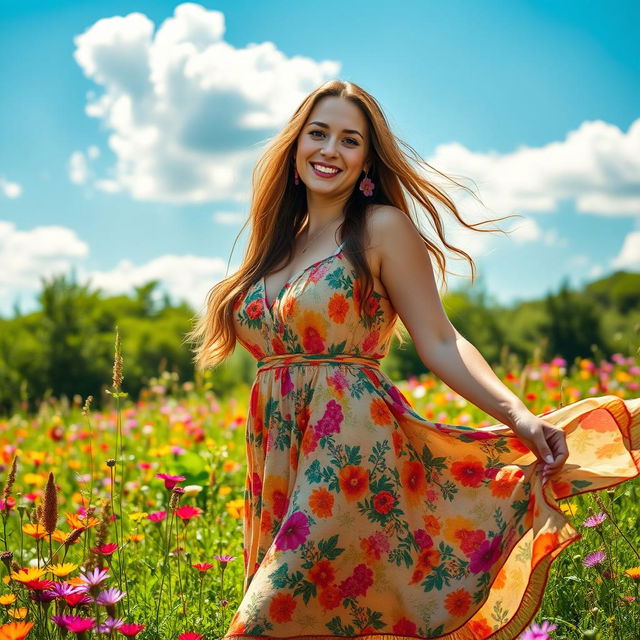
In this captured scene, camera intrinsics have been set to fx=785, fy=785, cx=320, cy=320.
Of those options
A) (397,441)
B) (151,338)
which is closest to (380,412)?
(397,441)

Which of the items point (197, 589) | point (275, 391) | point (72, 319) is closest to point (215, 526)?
point (197, 589)

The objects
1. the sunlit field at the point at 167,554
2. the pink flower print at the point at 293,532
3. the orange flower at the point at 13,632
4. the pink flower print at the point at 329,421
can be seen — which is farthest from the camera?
the pink flower print at the point at 329,421

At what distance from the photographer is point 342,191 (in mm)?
2625

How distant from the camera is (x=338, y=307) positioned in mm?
2244

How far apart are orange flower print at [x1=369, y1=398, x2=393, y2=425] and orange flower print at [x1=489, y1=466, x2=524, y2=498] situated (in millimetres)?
328

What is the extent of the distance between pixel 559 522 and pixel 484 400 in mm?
384

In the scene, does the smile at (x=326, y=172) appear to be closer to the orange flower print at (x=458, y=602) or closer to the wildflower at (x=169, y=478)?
the wildflower at (x=169, y=478)

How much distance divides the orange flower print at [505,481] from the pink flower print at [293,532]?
52 centimetres

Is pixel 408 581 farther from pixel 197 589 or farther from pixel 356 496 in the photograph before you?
pixel 197 589

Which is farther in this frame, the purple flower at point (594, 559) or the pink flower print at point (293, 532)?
the purple flower at point (594, 559)

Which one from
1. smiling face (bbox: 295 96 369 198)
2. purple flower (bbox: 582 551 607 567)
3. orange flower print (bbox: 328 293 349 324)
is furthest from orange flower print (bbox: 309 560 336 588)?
smiling face (bbox: 295 96 369 198)

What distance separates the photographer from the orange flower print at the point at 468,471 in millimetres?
2188

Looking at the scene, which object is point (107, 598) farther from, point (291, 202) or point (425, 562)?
point (291, 202)

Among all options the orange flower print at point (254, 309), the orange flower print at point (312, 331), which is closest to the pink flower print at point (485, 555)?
the orange flower print at point (312, 331)
